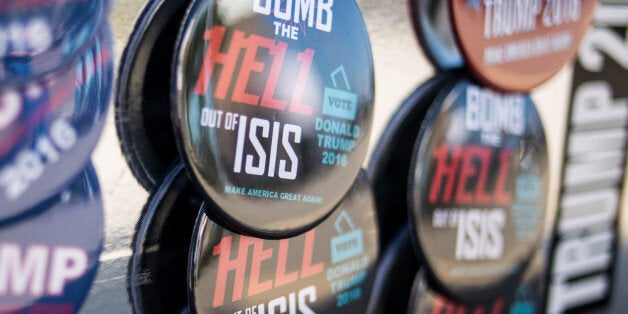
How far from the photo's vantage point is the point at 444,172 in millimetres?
1062

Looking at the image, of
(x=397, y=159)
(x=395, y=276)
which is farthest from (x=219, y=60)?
(x=395, y=276)

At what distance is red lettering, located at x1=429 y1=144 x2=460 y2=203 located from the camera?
105 centimetres

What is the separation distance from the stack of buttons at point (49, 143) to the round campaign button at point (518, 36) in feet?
1.99

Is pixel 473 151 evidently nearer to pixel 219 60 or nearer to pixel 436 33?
pixel 436 33

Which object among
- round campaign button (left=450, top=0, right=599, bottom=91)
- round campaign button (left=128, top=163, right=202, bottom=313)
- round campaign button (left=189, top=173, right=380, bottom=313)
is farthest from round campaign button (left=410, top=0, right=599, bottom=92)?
round campaign button (left=128, top=163, right=202, bottom=313)

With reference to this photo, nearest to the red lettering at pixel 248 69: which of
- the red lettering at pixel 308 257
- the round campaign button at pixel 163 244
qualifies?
the round campaign button at pixel 163 244

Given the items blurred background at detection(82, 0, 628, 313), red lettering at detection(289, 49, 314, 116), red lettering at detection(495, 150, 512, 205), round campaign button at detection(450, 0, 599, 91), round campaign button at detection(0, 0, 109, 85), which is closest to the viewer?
round campaign button at detection(0, 0, 109, 85)

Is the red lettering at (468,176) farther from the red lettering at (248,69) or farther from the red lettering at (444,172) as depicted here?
the red lettering at (248,69)

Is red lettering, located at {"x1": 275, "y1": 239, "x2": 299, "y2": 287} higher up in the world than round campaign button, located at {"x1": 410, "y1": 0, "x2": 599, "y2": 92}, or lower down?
lower down

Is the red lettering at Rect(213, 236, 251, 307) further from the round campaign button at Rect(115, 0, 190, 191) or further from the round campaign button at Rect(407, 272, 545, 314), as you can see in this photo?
the round campaign button at Rect(407, 272, 545, 314)

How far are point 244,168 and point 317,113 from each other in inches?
5.7

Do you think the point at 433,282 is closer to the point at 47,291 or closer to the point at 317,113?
the point at 317,113

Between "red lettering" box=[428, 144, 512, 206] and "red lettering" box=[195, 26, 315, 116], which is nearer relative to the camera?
"red lettering" box=[195, 26, 315, 116]

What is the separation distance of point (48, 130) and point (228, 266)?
11.3 inches
